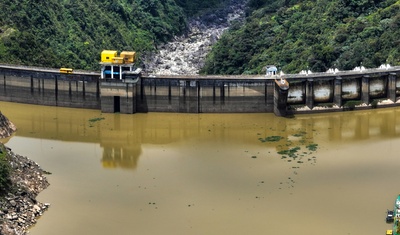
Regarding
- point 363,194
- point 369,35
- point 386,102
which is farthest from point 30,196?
point 369,35

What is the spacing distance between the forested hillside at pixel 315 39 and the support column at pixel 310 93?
29.6ft

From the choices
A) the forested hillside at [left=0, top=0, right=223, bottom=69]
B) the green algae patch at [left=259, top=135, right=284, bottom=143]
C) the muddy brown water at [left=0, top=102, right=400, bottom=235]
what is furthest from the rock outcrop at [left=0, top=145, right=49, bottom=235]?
the forested hillside at [left=0, top=0, right=223, bottom=69]

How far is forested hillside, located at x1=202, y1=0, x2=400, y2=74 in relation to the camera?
198 ft

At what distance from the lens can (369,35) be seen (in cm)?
6269

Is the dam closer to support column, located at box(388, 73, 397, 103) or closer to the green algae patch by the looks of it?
support column, located at box(388, 73, 397, 103)

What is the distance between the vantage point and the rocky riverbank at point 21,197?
1234 inches

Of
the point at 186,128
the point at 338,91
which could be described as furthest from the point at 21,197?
the point at 338,91

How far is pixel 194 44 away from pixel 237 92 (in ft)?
121

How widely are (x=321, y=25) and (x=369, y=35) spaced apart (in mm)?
7012

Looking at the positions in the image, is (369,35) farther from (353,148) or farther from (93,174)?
(93,174)

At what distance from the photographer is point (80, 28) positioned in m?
78.2

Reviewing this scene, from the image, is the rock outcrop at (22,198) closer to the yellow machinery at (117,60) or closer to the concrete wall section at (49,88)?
the yellow machinery at (117,60)

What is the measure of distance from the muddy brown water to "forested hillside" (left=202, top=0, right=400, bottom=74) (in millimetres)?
9911

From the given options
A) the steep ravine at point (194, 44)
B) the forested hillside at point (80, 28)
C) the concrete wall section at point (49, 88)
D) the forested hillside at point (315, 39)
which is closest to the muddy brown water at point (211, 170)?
the concrete wall section at point (49, 88)
